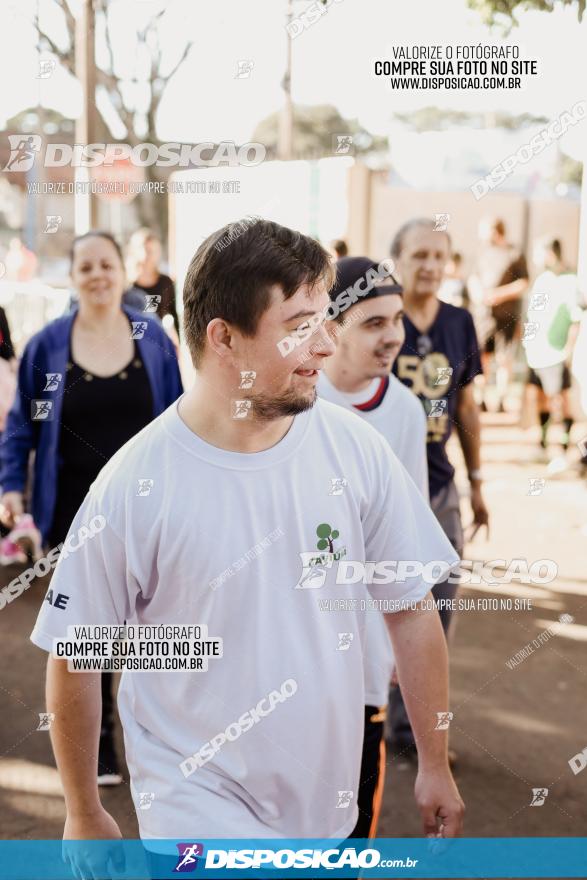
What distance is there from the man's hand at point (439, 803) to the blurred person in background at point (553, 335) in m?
7.15

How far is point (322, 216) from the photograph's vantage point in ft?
50.5

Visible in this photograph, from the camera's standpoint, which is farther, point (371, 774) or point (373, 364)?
point (373, 364)

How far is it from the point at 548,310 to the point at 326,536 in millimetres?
7569

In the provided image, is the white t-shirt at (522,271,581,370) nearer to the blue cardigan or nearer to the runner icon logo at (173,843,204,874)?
the blue cardigan

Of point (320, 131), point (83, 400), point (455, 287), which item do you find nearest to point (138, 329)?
point (83, 400)

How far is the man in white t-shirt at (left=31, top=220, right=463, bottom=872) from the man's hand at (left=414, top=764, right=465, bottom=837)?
207 millimetres

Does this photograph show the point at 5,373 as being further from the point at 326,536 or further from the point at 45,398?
the point at 326,536

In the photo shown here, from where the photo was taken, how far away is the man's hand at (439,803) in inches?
87.6

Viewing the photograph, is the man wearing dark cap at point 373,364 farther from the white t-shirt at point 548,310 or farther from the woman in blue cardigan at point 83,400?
the white t-shirt at point 548,310

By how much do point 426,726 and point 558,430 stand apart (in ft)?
31.7

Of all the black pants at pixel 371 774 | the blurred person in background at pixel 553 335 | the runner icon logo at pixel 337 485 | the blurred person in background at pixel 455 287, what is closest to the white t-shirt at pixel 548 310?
the blurred person in background at pixel 553 335

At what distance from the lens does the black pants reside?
2.60 m

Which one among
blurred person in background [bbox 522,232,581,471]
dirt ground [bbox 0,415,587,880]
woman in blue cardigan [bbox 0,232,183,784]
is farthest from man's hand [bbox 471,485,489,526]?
blurred person in background [bbox 522,232,581,471]

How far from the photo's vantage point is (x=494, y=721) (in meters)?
4.53
